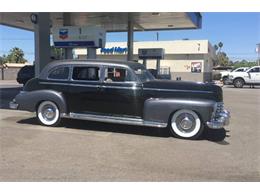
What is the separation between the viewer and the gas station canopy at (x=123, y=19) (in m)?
22.5

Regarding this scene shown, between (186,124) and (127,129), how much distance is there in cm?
172

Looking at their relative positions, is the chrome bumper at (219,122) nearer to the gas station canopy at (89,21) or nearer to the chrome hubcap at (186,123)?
the chrome hubcap at (186,123)

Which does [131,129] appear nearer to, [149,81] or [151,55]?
[149,81]

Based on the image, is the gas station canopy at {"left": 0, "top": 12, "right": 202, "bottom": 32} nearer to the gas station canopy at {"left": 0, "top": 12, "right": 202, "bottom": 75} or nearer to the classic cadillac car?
the gas station canopy at {"left": 0, "top": 12, "right": 202, "bottom": 75}

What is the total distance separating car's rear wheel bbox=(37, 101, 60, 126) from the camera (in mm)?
10383

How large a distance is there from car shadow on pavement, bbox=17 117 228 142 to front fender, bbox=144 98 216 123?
51 centimetres

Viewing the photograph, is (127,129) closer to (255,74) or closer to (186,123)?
(186,123)

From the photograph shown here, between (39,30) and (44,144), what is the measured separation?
879 cm

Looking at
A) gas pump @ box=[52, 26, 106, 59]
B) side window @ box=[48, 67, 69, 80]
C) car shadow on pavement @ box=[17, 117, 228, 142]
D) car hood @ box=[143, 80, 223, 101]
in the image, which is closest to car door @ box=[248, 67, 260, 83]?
gas pump @ box=[52, 26, 106, 59]

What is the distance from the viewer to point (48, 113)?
10492 mm

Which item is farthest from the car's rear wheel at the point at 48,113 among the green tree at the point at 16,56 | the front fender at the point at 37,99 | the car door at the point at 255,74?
the green tree at the point at 16,56
